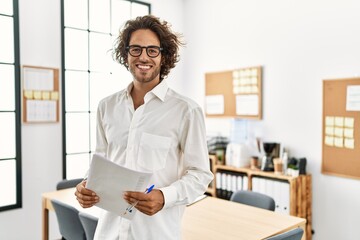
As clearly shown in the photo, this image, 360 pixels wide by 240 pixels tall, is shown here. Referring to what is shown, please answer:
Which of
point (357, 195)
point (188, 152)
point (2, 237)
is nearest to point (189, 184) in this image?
point (188, 152)

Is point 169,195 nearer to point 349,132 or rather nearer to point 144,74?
point 144,74

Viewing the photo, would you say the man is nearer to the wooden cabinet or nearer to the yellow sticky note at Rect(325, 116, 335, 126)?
the wooden cabinet

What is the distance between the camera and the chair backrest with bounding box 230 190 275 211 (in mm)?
2539

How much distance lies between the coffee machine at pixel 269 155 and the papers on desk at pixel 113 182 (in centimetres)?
260

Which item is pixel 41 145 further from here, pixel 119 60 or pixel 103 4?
pixel 119 60

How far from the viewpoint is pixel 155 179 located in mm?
1321

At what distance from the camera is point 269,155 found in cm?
369

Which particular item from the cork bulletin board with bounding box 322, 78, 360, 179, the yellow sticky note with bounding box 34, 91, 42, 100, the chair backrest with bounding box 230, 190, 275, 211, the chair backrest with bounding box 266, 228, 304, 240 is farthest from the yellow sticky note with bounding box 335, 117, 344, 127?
the yellow sticky note with bounding box 34, 91, 42, 100

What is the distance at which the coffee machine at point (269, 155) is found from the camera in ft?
11.9

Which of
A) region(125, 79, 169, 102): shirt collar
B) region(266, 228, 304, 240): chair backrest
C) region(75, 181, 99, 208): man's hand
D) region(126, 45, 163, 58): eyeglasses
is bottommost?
region(266, 228, 304, 240): chair backrest

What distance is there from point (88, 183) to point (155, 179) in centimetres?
25

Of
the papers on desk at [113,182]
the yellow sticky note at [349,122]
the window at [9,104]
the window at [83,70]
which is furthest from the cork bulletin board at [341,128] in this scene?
the window at [9,104]

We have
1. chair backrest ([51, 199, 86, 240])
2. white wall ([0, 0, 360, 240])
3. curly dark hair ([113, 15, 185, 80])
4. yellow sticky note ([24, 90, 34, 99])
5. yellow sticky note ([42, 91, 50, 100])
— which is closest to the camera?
curly dark hair ([113, 15, 185, 80])

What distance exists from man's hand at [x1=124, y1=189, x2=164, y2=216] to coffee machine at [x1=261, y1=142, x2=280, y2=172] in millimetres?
2607
